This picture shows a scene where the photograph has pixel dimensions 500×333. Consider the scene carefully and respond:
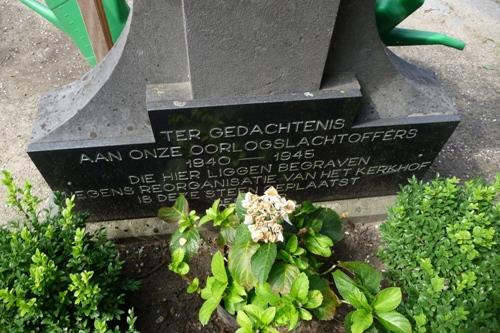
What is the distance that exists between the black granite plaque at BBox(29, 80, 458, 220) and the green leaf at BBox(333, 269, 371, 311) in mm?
809

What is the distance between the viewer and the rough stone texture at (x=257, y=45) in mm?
1786

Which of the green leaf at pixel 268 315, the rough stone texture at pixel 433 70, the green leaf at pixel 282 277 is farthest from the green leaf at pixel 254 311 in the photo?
the rough stone texture at pixel 433 70

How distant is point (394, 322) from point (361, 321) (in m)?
0.16

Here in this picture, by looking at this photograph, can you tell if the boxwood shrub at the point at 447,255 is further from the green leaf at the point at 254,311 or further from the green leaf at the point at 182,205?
the green leaf at the point at 182,205

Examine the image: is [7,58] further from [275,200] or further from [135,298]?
[275,200]

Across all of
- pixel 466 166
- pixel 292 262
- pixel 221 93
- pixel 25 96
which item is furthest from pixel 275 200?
pixel 25 96

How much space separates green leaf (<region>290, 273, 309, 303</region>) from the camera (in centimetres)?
188

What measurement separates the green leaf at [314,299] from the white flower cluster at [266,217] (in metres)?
0.38

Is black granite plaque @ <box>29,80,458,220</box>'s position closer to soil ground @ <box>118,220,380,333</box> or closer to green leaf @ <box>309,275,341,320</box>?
soil ground @ <box>118,220,380,333</box>

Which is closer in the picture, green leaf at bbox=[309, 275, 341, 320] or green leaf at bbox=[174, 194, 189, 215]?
green leaf at bbox=[309, 275, 341, 320]

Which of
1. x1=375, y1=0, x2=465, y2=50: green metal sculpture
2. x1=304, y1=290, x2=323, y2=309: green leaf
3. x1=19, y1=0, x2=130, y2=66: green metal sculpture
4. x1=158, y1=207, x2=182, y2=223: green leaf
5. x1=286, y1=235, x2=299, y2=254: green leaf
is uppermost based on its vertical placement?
x1=375, y1=0, x2=465, y2=50: green metal sculpture

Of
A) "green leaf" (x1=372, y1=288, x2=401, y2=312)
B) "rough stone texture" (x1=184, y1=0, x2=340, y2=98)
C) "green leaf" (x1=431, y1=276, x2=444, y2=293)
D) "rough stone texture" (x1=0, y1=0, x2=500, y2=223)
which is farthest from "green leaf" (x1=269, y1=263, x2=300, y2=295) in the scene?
"rough stone texture" (x1=0, y1=0, x2=500, y2=223)

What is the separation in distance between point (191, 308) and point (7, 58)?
3.08 metres

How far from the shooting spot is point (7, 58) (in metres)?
3.88
